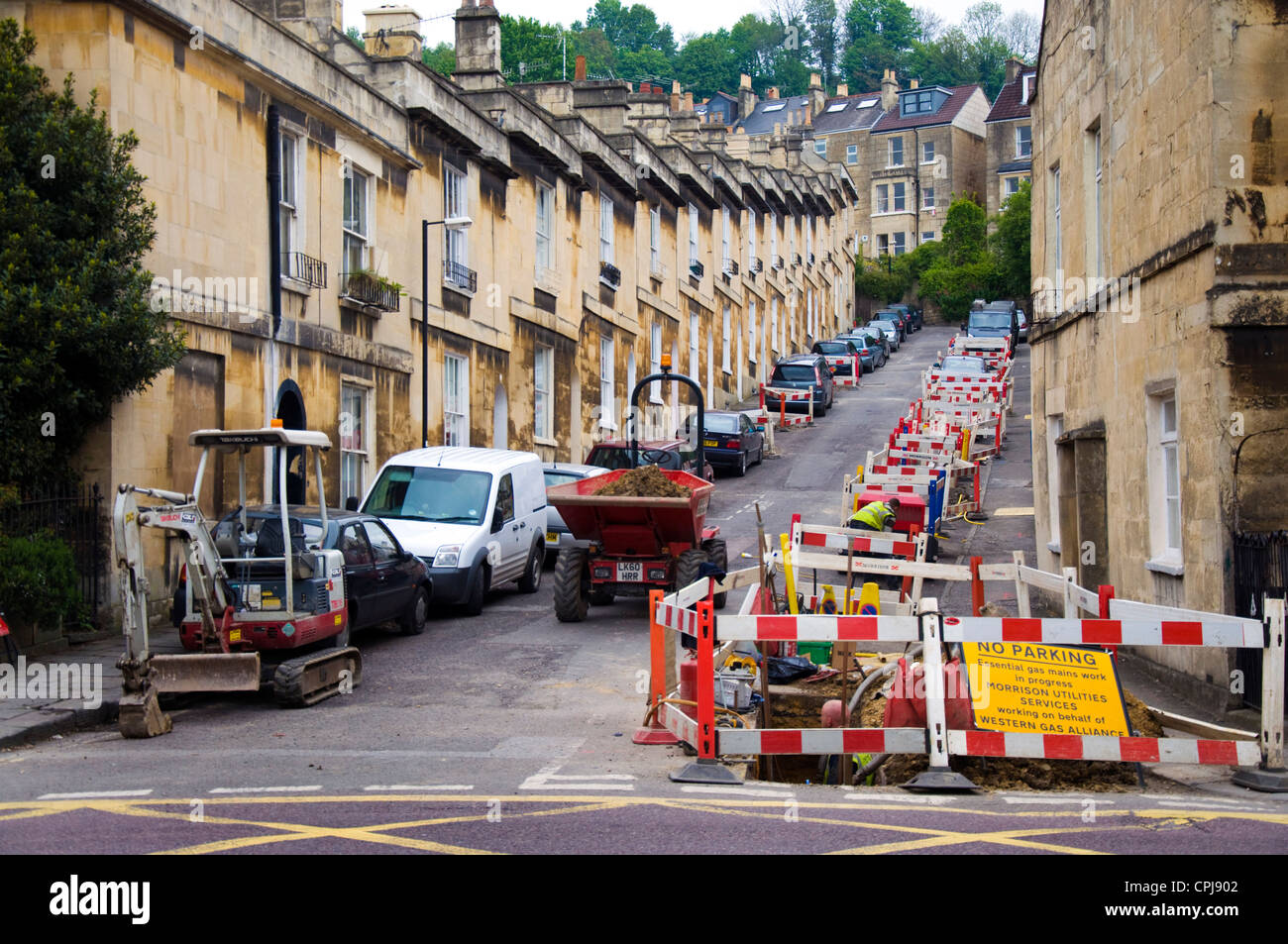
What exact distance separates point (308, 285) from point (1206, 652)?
554 inches

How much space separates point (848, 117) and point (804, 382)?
5294 cm

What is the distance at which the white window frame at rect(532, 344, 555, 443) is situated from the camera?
31.1 m

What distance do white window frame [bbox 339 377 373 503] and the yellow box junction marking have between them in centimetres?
1424

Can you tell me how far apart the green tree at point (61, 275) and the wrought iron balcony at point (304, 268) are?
4.72 metres

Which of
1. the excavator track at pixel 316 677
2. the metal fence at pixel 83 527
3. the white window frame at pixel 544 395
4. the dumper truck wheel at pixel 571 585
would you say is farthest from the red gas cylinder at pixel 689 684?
the white window frame at pixel 544 395

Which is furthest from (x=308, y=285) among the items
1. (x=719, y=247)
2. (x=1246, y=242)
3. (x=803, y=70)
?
(x=803, y=70)

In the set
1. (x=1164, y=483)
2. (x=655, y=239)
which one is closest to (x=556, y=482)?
(x=1164, y=483)

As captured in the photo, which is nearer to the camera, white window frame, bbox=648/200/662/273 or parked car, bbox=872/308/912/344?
white window frame, bbox=648/200/662/273

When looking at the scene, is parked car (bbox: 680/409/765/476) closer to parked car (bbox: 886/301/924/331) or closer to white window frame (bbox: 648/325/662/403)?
white window frame (bbox: 648/325/662/403)

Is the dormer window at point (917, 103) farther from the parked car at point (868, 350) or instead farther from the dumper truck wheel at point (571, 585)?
the dumper truck wheel at point (571, 585)

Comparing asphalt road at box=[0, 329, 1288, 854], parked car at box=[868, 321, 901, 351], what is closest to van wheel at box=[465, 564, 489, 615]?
asphalt road at box=[0, 329, 1288, 854]

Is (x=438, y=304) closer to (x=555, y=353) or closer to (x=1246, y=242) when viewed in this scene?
(x=555, y=353)

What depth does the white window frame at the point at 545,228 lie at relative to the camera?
31.3 m

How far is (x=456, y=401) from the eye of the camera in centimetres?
2656
